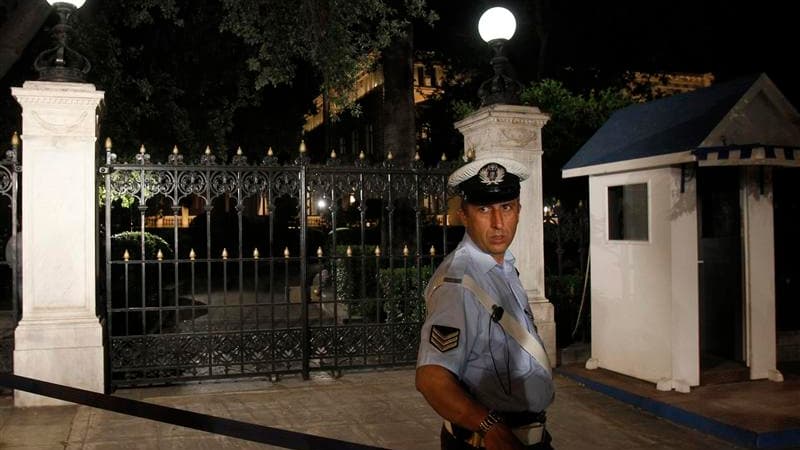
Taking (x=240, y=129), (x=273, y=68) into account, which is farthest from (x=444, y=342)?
(x=240, y=129)

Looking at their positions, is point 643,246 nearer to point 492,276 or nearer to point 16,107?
point 492,276

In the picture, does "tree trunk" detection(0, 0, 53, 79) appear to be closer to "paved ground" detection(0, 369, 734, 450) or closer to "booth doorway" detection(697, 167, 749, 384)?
"paved ground" detection(0, 369, 734, 450)

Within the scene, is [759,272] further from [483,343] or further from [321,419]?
[483,343]

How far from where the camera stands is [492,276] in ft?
8.93

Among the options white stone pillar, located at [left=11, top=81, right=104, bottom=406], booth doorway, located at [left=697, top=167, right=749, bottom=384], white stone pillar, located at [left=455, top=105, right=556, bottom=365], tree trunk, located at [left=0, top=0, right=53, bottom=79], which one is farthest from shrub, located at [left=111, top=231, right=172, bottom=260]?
booth doorway, located at [left=697, top=167, right=749, bottom=384]

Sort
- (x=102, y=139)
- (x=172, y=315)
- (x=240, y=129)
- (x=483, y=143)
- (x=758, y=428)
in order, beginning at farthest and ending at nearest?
(x=240, y=129), (x=172, y=315), (x=102, y=139), (x=483, y=143), (x=758, y=428)

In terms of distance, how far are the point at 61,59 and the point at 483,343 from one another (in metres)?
6.57

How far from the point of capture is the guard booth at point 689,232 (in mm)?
6762

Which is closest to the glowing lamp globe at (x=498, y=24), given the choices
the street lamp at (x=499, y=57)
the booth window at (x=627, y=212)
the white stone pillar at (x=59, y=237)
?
the street lamp at (x=499, y=57)

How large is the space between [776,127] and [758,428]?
292 cm

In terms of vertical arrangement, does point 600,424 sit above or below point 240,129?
below

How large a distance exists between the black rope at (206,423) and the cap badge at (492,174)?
115 cm

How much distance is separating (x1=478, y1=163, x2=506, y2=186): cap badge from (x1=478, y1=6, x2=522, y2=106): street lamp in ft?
18.7

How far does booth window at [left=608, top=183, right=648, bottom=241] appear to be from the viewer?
7.51 m
